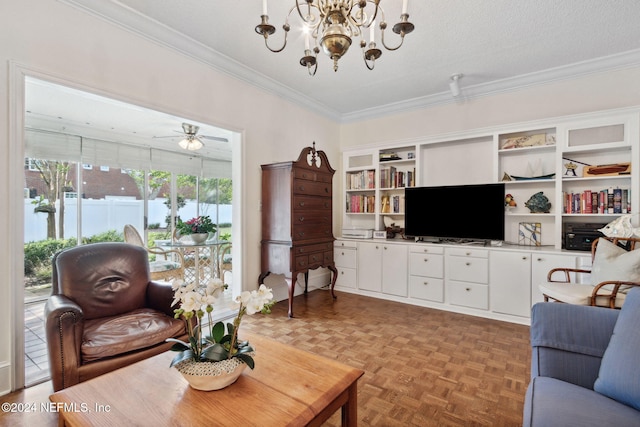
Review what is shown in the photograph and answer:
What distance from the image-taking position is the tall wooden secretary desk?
11.2ft

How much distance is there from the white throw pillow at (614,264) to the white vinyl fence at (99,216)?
19.7 ft

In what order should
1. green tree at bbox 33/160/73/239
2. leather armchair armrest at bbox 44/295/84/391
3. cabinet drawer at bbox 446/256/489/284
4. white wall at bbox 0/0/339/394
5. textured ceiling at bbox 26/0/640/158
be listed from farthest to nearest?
1. green tree at bbox 33/160/73/239
2. cabinet drawer at bbox 446/256/489/284
3. textured ceiling at bbox 26/0/640/158
4. white wall at bbox 0/0/339/394
5. leather armchair armrest at bbox 44/295/84/391

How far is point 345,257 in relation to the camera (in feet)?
14.4

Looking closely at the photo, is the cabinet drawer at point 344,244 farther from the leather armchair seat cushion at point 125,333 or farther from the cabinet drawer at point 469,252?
the leather armchair seat cushion at point 125,333

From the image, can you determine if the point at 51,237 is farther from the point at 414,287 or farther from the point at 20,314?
the point at 414,287

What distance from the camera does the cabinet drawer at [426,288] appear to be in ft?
12.0

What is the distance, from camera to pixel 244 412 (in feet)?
3.66

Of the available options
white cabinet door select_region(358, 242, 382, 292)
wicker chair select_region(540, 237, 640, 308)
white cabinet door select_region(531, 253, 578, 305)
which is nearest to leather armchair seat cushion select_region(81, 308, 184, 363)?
white cabinet door select_region(358, 242, 382, 292)

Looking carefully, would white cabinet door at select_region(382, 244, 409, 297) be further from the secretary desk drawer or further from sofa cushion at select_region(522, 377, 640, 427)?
sofa cushion at select_region(522, 377, 640, 427)

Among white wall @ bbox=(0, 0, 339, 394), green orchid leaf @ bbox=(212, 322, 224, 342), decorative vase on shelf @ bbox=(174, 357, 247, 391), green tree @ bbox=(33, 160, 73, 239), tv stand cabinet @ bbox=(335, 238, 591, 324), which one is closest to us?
decorative vase on shelf @ bbox=(174, 357, 247, 391)

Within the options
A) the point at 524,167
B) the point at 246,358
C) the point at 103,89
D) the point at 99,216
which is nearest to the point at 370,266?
the point at 524,167

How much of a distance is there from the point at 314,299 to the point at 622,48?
13.3 feet

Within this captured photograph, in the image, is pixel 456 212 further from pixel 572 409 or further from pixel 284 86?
pixel 572 409

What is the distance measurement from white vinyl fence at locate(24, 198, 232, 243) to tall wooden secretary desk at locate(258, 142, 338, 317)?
3008 mm
